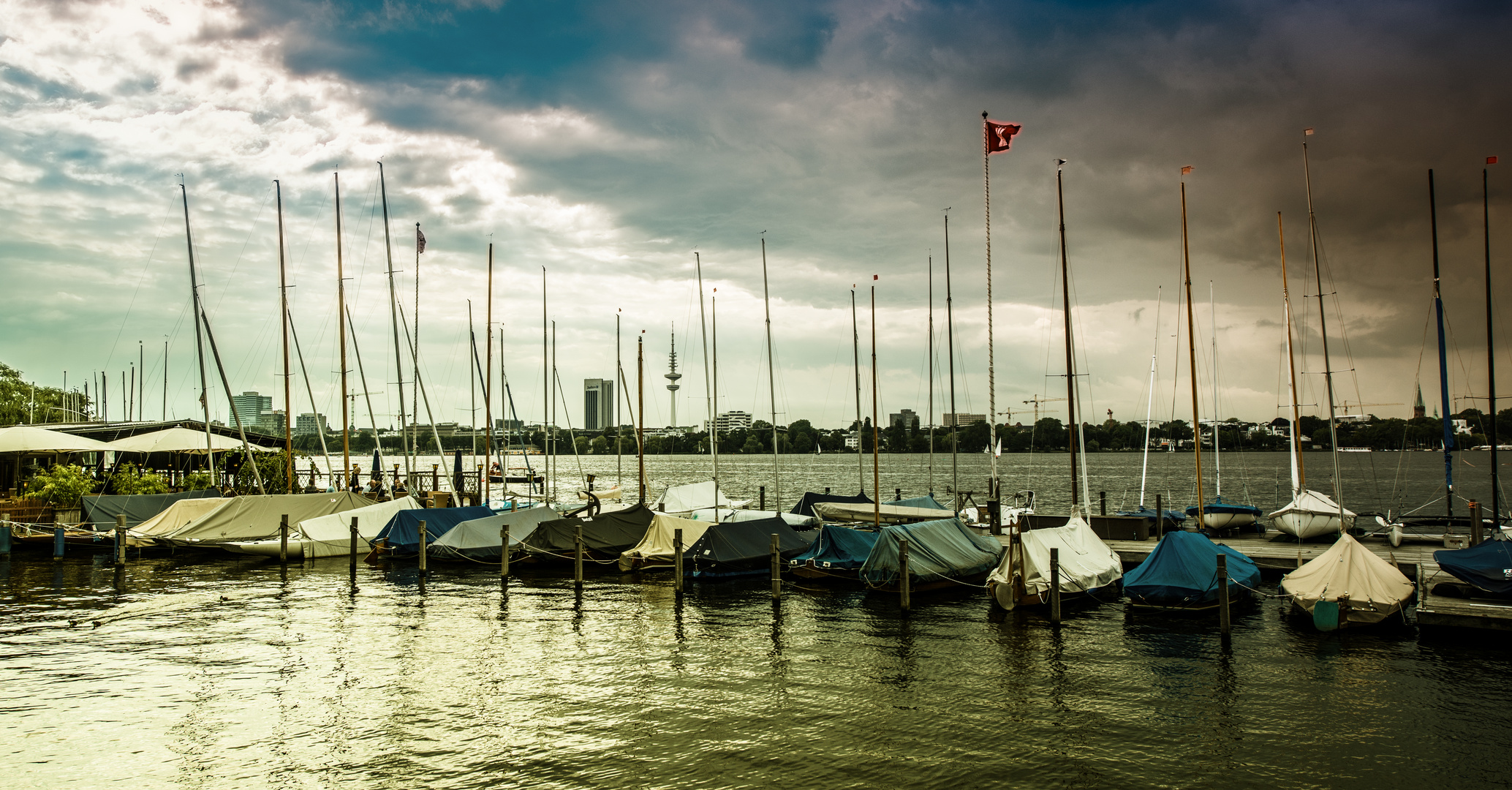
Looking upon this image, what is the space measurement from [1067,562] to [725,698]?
14.6m

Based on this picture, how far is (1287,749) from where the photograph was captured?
1461 centimetres

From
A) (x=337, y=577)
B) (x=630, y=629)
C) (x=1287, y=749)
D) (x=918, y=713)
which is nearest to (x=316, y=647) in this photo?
(x=630, y=629)

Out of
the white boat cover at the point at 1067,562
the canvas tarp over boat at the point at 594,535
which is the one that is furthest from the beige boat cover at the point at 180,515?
the white boat cover at the point at 1067,562

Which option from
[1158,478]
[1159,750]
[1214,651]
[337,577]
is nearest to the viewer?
[1159,750]

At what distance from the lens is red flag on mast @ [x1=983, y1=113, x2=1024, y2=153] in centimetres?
3086

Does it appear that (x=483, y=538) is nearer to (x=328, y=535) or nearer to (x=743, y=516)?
(x=328, y=535)

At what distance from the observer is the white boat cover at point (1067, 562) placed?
25812 millimetres

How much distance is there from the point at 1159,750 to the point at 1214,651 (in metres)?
8.21

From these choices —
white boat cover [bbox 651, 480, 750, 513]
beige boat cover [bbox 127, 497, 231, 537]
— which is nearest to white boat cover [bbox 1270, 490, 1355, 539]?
white boat cover [bbox 651, 480, 750, 513]

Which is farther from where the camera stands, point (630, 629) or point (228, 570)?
point (228, 570)

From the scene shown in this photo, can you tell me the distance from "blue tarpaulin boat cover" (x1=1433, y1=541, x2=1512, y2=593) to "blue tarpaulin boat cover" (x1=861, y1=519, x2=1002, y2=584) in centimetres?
1352

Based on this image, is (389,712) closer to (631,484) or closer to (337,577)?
(337,577)

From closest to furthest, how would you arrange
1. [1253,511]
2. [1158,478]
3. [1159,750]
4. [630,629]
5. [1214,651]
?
[1159,750], [1214,651], [630,629], [1253,511], [1158,478]

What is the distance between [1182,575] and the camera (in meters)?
25.0
